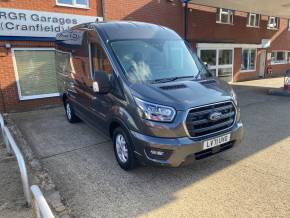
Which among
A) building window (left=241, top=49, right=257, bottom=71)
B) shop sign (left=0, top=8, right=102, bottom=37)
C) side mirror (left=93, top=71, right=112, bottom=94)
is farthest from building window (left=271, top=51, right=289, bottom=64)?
side mirror (left=93, top=71, right=112, bottom=94)

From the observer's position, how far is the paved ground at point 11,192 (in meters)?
2.88

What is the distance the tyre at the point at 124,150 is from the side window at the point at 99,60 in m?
0.97

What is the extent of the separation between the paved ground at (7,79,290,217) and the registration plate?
0.58m

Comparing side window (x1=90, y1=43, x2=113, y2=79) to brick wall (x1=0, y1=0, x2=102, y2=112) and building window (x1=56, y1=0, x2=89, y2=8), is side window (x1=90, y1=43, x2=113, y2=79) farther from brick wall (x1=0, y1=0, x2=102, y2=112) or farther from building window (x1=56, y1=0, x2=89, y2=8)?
building window (x1=56, y1=0, x2=89, y2=8)

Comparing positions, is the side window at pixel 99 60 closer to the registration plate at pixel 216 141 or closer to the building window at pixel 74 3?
the registration plate at pixel 216 141

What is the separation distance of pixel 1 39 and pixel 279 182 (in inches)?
327

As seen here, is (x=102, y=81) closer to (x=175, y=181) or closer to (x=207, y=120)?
(x=207, y=120)

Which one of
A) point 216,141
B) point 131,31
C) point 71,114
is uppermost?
point 131,31

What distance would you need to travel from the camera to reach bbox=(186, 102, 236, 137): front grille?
318 centimetres

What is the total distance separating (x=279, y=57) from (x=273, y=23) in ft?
10.0

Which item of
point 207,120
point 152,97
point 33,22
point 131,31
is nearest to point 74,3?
point 33,22

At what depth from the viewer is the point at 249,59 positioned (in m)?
16.4

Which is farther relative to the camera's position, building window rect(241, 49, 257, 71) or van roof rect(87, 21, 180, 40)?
building window rect(241, 49, 257, 71)

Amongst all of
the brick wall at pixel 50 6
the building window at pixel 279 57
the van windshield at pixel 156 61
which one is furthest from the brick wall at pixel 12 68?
the building window at pixel 279 57
